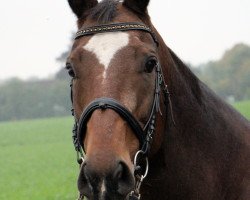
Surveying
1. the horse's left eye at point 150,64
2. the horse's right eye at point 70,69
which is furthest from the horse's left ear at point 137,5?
the horse's right eye at point 70,69

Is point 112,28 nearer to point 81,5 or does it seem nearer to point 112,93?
point 81,5

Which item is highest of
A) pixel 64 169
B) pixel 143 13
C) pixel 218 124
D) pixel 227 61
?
pixel 143 13

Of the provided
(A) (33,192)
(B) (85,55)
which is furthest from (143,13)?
(A) (33,192)

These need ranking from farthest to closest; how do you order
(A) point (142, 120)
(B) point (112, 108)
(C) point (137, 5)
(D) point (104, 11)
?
1. (C) point (137, 5)
2. (D) point (104, 11)
3. (A) point (142, 120)
4. (B) point (112, 108)

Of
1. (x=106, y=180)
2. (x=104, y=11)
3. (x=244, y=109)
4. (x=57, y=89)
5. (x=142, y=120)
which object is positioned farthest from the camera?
(x=57, y=89)

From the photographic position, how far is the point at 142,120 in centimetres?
390

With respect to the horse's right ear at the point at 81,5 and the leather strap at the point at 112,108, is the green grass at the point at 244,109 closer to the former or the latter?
the horse's right ear at the point at 81,5

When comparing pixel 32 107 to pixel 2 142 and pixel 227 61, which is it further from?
pixel 2 142

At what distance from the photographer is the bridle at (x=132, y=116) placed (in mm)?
3674

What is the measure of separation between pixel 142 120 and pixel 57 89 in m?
78.7

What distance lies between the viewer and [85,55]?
3.90 metres

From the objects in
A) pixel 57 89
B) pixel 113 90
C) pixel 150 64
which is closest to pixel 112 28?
pixel 150 64

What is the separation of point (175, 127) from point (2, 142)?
47.5 m

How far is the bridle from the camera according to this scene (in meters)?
3.67
